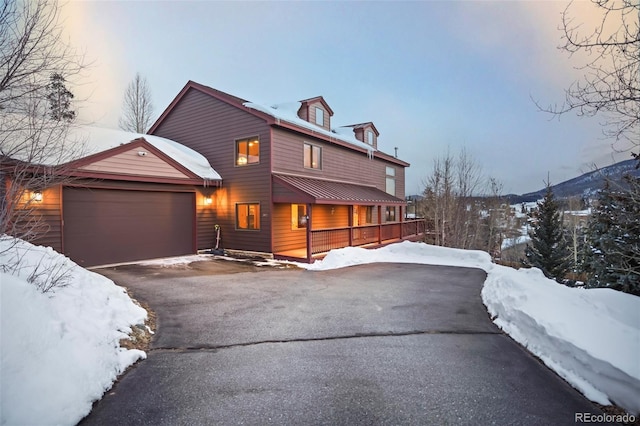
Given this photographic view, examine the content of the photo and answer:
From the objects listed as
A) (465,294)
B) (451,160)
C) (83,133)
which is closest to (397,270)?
(465,294)

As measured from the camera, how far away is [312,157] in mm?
15078

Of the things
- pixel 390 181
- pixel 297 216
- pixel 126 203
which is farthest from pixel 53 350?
pixel 390 181

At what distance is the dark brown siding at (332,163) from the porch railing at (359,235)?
10.2 ft

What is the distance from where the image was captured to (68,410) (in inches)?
102

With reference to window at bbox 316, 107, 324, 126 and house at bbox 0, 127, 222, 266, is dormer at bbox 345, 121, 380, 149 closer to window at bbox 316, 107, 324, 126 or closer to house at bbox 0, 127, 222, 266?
window at bbox 316, 107, 324, 126

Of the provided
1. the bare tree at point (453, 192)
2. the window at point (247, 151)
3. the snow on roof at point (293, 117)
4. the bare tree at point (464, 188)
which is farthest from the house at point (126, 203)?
the bare tree at point (464, 188)

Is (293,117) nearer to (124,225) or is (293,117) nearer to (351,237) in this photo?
(351,237)

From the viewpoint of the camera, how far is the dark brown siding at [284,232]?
42.2ft

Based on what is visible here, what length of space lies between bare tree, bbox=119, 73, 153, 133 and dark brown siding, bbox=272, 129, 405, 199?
64.0 feet

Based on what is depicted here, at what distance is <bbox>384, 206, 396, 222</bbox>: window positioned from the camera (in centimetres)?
2148

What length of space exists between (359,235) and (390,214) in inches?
299

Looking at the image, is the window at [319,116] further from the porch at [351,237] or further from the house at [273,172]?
the porch at [351,237]

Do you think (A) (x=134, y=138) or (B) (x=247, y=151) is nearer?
(A) (x=134, y=138)

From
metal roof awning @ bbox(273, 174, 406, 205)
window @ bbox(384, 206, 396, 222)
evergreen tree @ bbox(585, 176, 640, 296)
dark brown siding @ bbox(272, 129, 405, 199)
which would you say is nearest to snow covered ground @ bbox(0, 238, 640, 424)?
evergreen tree @ bbox(585, 176, 640, 296)
